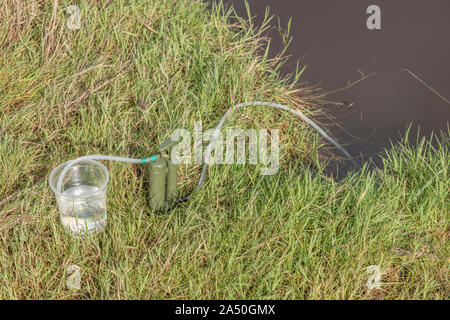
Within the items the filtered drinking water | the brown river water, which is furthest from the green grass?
the brown river water

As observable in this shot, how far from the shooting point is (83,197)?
100 inches

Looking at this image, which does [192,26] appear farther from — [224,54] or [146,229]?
[146,229]

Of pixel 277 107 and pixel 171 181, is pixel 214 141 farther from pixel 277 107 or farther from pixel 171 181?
pixel 277 107

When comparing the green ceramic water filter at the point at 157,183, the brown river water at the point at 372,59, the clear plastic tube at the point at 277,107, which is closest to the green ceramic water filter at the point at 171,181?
the green ceramic water filter at the point at 157,183

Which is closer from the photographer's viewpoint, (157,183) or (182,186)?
(157,183)

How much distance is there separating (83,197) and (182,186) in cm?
61

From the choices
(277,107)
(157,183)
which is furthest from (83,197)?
(277,107)

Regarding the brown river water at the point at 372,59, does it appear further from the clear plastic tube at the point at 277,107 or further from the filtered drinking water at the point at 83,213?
the filtered drinking water at the point at 83,213

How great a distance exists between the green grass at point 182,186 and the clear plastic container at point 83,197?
59mm

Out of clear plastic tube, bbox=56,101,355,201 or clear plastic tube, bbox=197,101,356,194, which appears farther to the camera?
clear plastic tube, bbox=197,101,356,194

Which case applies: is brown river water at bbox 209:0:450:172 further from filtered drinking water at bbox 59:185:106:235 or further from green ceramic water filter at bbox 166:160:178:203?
filtered drinking water at bbox 59:185:106:235

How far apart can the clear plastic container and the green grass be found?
59 millimetres

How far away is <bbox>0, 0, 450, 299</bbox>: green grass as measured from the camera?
2.45 metres
